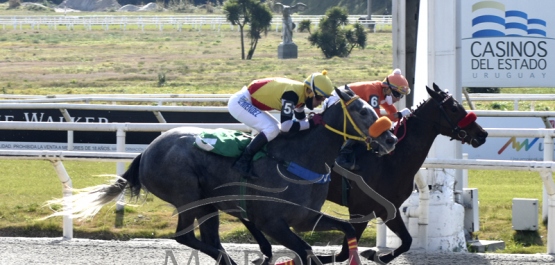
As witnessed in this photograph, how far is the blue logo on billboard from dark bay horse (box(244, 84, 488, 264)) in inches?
278

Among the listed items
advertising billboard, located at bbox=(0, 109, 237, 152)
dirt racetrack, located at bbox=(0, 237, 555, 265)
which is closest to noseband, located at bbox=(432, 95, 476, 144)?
dirt racetrack, located at bbox=(0, 237, 555, 265)

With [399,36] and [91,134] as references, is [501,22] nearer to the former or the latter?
[399,36]

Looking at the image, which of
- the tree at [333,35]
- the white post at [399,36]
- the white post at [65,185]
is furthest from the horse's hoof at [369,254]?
the tree at [333,35]

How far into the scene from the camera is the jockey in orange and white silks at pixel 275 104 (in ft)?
16.8

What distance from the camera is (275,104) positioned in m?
5.36

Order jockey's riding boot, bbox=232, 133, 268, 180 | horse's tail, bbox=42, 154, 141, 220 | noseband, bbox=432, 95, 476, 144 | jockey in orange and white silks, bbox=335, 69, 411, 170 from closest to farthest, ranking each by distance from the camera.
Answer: jockey's riding boot, bbox=232, 133, 268, 180 → horse's tail, bbox=42, 154, 141, 220 → noseband, bbox=432, 95, 476, 144 → jockey in orange and white silks, bbox=335, 69, 411, 170

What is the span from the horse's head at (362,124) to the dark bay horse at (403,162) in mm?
646

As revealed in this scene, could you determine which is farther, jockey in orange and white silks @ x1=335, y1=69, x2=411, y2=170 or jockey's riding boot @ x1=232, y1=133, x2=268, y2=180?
jockey in orange and white silks @ x1=335, y1=69, x2=411, y2=170

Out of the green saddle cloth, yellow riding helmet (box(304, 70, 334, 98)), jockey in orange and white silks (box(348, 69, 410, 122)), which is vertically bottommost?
the green saddle cloth

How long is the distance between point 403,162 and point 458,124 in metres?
0.48

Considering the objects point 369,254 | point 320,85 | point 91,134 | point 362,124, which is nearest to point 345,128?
point 362,124

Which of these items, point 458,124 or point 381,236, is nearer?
point 458,124

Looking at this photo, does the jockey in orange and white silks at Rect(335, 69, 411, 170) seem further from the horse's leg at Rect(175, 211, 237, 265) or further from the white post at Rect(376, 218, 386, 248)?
the horse's leg at Rect(175, 211, 237, 265)

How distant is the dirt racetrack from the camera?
19.1 feet
